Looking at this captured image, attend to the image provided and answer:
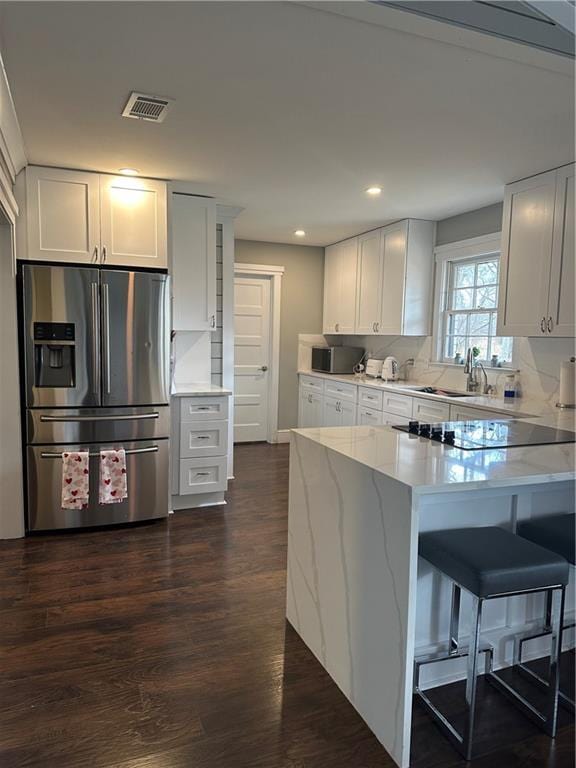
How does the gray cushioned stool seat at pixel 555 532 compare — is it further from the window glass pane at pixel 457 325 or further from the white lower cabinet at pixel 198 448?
the window glass pane at pixel 457 325

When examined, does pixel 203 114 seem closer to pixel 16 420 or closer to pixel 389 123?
pixel 389 123

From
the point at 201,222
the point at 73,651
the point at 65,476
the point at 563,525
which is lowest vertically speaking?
the point at 73,651

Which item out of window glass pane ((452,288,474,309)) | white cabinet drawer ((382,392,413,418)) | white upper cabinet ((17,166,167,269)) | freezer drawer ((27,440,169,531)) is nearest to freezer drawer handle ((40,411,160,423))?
freezer drawer ((27,440,169,531))

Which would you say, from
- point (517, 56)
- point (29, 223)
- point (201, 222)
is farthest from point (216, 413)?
point (517, 56)

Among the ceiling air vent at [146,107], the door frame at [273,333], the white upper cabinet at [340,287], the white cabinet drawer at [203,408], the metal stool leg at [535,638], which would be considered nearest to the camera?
the metal stool leg at [535,638]

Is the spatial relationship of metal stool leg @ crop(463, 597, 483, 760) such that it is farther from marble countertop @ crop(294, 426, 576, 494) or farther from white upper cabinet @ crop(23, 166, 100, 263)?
white upper cabinet @ crop(23, 166, 100, 263)

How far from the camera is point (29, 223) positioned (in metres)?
3.34

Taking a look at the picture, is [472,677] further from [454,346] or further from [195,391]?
[454,346]

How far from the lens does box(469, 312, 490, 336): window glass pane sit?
4.31 metres

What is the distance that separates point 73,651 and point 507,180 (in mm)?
3687

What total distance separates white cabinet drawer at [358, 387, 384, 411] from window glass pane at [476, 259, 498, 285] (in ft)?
4.22

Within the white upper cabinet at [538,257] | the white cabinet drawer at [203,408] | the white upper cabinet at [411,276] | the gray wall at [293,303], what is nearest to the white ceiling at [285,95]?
the white upper cabinet at [538,257]

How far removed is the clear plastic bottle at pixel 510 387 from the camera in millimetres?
3822

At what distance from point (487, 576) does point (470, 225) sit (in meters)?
3.54
